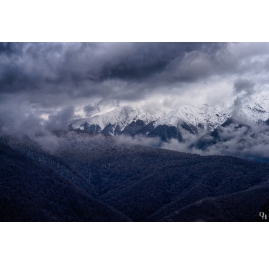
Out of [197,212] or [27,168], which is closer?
[197,212]

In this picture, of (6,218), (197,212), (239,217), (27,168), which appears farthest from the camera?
(27,168)

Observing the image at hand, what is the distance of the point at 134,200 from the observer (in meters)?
199

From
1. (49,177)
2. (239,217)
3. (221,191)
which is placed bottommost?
(239,217)

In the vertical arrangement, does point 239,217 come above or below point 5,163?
below

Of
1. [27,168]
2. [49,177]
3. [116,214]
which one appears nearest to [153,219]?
[116,214]

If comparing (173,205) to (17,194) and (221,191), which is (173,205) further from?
(17,194)

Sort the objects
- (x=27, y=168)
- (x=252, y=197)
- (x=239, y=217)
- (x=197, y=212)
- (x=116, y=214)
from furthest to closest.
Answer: (x=27, y=168)
(x=116, y=214)
(x=252, y=197)
(x=197, y=212)
(x=239, y=217)

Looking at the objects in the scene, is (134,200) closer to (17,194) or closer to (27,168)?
(27,168)

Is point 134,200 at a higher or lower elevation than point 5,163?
lower

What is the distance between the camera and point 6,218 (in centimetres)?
10300

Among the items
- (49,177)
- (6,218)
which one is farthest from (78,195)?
(6,218)

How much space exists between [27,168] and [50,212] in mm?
53361

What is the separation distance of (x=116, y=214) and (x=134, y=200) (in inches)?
1687

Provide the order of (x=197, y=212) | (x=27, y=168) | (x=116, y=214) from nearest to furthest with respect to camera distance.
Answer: (x=197, y=212) < (x=116, y=214) < (x=27, y=168)
